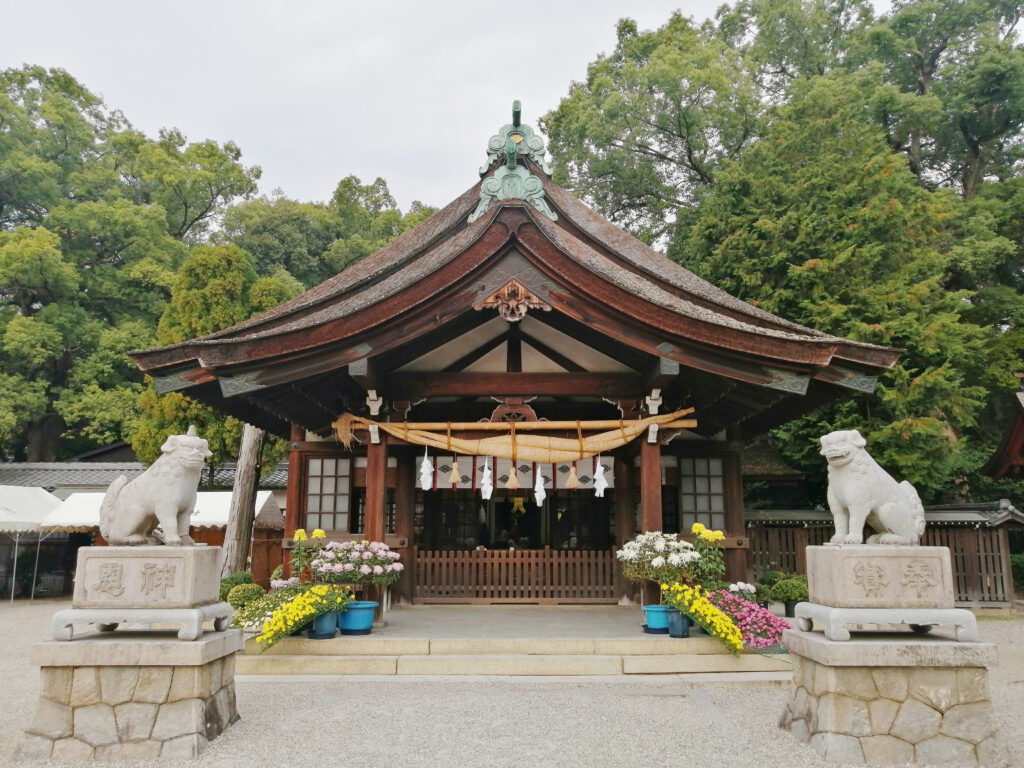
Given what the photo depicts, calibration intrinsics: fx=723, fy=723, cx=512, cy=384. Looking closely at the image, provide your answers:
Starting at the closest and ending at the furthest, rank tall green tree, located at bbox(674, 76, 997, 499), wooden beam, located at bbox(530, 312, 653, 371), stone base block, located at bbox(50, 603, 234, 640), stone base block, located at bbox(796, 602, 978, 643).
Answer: stone base block, located at bbox(796, 602, 978, 643) < stone base block, located at bbox(50, 603, 234, 640) < wooden beam, located at bbox(530, 312, 653, 371) < tall green tree, located at bbox(674, 76, 997, 499)

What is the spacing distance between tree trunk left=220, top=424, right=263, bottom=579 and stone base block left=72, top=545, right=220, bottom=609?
10.2 meters

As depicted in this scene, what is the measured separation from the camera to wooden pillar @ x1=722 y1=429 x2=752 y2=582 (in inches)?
414

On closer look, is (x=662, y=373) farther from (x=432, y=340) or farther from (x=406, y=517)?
(x=406, y=517)

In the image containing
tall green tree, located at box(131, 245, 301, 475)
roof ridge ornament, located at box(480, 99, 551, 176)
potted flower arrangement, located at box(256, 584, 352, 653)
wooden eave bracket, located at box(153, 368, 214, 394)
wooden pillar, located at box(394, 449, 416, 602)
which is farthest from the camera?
tall green tree, located at box(131, 245, 301, 475)

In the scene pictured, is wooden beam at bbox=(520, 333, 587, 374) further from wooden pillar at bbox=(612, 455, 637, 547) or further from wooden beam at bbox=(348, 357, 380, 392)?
wooden beam at bbox=(348, 357, 380, 392)

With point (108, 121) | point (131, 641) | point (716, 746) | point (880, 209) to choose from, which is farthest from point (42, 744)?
point (108, 121)

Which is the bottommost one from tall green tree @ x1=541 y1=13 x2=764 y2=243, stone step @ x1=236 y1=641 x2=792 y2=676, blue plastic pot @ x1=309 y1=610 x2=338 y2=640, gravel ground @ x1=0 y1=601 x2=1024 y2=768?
gravel ground @ x1=0 y1=601 x2=1024 y2=768

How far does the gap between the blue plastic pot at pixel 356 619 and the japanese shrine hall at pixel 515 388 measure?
980 millimetres

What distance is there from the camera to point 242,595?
10273 millimetres

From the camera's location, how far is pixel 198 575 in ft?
16.7

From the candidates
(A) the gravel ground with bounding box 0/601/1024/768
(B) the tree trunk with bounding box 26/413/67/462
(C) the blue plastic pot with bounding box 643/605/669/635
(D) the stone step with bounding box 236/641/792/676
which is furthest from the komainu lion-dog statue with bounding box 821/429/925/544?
(B) the tree trunk with bounding box 26/413/67/462

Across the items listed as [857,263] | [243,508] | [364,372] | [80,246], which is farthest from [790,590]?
[80,246]

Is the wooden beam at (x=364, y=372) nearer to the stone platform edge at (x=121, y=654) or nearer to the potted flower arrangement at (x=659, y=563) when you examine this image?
the potted flower arrangement at (x=659, y=563)

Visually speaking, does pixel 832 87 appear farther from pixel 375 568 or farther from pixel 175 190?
pixel 175 190
